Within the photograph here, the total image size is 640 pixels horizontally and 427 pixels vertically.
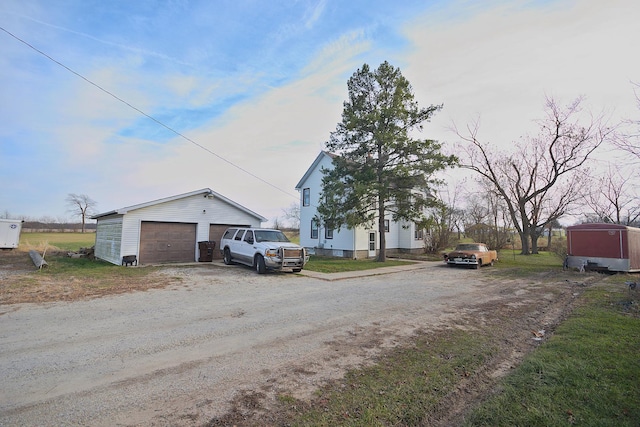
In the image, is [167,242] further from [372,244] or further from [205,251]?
[372,244]

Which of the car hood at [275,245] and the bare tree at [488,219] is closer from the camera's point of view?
the car hood at [275,245]

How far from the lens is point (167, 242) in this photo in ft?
57.4

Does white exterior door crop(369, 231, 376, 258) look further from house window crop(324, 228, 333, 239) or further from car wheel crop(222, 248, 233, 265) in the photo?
car wheel crop(222, 248, 233, 265)

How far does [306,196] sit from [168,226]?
40.4 ft

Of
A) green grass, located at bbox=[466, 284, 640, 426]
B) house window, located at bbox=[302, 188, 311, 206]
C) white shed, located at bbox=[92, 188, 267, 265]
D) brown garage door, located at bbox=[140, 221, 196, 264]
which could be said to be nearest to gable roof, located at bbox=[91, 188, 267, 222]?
white shed, located at bbox=[92, 188, 267, 265]

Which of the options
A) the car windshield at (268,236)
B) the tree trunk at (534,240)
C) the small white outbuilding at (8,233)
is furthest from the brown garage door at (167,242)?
the tree trunk at (534,240)

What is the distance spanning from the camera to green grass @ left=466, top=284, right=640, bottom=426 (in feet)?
10.3

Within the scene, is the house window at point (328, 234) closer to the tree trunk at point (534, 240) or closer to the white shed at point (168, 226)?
the white shed at point (168, 226)

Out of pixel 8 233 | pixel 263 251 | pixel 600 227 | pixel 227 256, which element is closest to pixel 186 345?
pixel 263 251

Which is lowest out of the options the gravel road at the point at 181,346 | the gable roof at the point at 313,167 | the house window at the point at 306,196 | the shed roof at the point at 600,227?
the gravel road at the point at 181,346

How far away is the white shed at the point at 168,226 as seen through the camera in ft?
53.3

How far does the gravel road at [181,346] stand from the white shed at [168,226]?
782cm

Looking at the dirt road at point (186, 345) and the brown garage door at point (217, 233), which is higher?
the brown garage door at point (217, 233)

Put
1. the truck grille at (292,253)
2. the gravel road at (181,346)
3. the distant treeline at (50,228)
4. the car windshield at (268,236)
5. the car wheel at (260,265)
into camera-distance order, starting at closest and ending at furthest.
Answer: the gravel road at (181,346) < the truck grille at (292,253) < the car wheel at (260,265) < the car windshield at (268,236) < the distant treeline at (50,228)
